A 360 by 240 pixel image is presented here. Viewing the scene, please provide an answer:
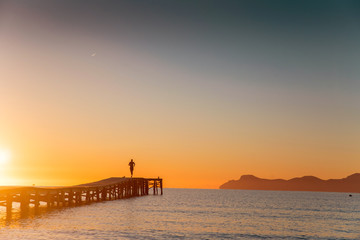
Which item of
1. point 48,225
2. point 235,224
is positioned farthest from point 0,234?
point 235,224

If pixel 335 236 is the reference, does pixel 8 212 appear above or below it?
above

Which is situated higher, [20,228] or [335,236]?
[20,228]

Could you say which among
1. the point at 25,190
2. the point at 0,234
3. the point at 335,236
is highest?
the point at 25,190

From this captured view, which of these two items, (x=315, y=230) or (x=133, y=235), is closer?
(x=133, y=235)

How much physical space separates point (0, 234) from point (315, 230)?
30943 millimetres

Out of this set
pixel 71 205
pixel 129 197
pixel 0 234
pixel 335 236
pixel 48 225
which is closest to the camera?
pixel 0 234

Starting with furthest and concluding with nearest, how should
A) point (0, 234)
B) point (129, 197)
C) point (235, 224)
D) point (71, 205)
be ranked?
point (129, 197) → point (71, 205) → point (235, 224) → point (0, 234)

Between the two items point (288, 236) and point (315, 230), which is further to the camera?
point (315, 230)

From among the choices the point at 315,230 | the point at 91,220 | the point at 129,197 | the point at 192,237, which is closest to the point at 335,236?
the point at 315,230

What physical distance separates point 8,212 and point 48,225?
29.3ft

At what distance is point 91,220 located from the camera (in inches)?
1668

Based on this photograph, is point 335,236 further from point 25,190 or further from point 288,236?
point 25,190

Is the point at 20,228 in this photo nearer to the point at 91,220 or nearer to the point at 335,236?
the point at 91,220

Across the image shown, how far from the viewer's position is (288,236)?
125 ft
